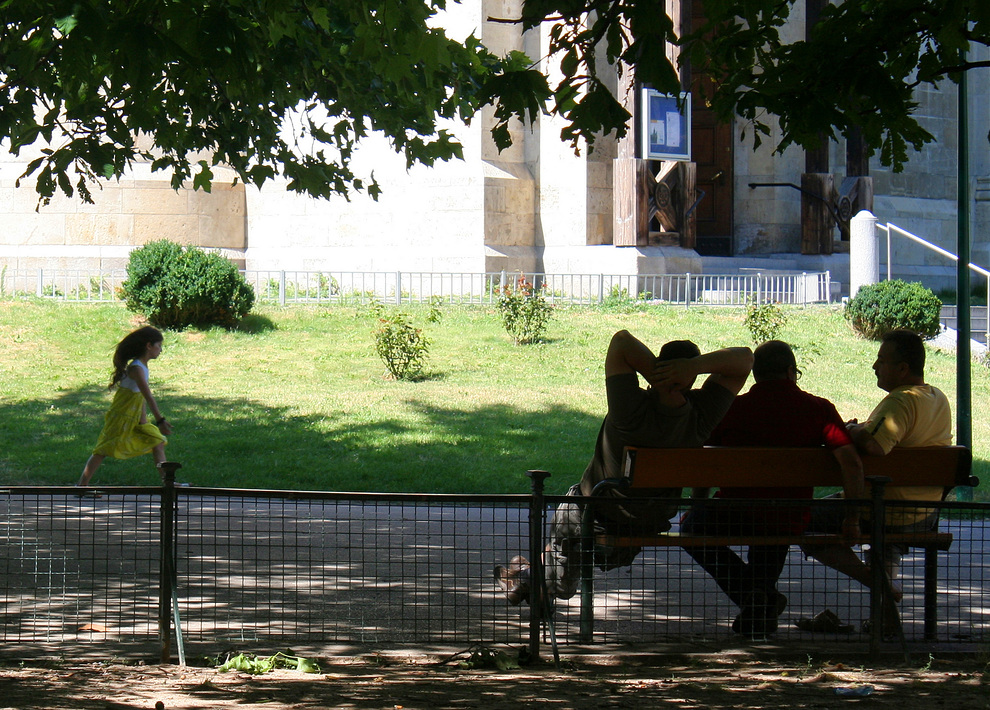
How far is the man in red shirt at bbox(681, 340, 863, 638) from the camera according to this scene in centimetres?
533

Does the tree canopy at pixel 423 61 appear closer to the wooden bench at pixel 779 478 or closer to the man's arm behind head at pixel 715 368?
the man's arm behind head at pixel 715 368

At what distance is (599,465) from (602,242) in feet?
52.7

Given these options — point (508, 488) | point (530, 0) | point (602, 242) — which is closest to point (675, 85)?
point (530, 0)

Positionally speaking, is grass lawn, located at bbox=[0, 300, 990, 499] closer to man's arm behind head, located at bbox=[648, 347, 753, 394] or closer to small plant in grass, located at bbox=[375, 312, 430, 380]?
small plant in grass, located at bbox=[375, 312, 430, 380]

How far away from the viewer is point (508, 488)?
959cm

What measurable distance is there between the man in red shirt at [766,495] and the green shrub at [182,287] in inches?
456

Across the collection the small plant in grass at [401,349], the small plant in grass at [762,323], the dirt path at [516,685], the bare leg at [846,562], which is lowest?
the dirt path at [516,685]

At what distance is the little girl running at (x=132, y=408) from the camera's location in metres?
9.17

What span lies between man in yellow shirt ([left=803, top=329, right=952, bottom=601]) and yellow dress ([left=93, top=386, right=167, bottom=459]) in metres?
5.78

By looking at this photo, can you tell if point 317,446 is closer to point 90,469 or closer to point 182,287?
point 90,469

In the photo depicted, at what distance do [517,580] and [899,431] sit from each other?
6.69 feet

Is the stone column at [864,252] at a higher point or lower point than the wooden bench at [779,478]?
higher

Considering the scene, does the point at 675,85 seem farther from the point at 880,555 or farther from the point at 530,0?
the point at 880,555

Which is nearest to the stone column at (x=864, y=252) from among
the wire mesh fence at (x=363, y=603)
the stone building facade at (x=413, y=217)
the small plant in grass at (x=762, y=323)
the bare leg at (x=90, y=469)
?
the small plant in grass at (x=762, y=323)
